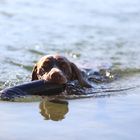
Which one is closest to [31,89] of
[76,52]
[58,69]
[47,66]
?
[58,69]

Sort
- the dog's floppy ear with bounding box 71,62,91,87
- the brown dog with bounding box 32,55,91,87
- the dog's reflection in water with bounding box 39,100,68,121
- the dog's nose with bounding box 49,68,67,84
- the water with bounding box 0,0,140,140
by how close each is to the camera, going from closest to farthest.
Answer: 1. the water with bounding box 0,0,140,140
2. the dog's reflection in water with bounding box 39,100,68,121
3. the dog's nose with bounding box 49,68,67,84
4. the brown dog with bounding box 32,55,91,87
5. the dog's floppy ear with bounding box 71,62,91,87

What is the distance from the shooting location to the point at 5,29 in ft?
42.6

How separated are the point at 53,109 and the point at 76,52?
469 centimetres

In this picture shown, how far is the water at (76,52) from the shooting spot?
593cm

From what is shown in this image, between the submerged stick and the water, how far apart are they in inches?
5.0

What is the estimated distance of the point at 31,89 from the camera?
23.5 ft

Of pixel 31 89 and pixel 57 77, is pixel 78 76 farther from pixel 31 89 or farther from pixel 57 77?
pixel 31 89

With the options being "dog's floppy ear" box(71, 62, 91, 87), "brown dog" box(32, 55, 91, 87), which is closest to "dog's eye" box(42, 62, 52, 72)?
"brown dog" box(32, 55, 91, 87)

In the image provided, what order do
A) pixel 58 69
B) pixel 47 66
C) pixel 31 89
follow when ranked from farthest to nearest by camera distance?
pixel 47 66
pixel 58 69
pixel 31 89

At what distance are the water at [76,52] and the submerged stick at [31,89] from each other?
0.42 ft

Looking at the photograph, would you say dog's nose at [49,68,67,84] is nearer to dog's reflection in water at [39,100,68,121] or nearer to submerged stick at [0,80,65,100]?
submerged stick at [0,80,65,100]

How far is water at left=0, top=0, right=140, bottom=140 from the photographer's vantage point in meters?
5.93

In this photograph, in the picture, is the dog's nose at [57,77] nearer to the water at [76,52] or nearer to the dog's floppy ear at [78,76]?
the water at [76,52]

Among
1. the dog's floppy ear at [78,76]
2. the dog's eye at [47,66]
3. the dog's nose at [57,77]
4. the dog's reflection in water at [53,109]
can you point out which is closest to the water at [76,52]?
the dog's reflection in water at [53,109]
